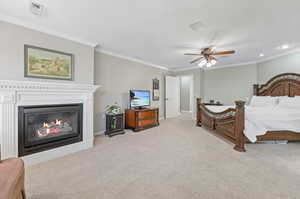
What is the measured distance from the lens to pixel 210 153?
8.94ft

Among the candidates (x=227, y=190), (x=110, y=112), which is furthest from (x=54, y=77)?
(x=227, y=190)

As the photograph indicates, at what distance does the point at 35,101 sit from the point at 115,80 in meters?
2.30

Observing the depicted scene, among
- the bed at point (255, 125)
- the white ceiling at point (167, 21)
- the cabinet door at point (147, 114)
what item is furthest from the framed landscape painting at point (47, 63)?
the bed at point (255, 125)

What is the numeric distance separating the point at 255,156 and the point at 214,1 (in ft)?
8.98

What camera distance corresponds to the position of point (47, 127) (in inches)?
102

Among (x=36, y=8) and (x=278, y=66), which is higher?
(x=36, y=8)

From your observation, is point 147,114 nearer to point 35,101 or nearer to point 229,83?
point 35,101

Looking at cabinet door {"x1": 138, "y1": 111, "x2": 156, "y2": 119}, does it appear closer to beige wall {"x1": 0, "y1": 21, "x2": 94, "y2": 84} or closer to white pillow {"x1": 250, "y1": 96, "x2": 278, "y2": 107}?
beige wall {"x1": 0, "y1": 21, "x2": 94, "y2": 84}

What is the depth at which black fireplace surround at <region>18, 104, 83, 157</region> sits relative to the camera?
2.28m

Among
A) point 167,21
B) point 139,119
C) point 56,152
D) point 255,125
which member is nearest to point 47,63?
point 56,152

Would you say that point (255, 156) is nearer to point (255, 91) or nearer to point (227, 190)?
point (227, 190)

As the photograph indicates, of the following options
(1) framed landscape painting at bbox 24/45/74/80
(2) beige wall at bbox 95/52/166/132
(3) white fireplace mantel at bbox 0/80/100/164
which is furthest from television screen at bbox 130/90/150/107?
(1) framed landscape painting at bbox 24/45/74/80

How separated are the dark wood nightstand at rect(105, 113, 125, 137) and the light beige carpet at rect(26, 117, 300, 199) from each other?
74 centimetres

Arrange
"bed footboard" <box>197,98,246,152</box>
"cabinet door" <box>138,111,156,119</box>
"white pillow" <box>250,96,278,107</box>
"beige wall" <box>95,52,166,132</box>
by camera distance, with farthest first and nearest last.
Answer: "cabinet door" <box>138,111,156,119</box>, "white pillow" <box>250,96,278,107</box>, "beige wall" <box>95,52,166,132</box>, "bed footboard" <box>197,98,246,152</box>
